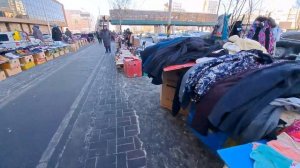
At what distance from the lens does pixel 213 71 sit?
1.68 metres

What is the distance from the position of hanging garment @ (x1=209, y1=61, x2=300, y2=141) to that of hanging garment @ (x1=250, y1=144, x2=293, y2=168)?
270mm

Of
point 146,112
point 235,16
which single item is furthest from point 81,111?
point 235,16

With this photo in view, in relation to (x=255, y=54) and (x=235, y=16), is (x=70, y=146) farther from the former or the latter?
(x=235, y=16)

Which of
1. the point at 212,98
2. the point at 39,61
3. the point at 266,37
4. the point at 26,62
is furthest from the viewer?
the point at 39,61

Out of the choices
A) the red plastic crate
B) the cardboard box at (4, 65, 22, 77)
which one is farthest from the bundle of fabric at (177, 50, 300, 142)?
the cardboard box at (4, 65, 22, 77)

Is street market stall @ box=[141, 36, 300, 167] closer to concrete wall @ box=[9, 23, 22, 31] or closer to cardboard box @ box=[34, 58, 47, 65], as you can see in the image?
cardboard box @ box=[34, 58, 47, 65]

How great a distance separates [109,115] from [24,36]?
8.89 metres

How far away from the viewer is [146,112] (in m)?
3.15

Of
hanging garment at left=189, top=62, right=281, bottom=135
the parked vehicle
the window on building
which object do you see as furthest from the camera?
the window on building

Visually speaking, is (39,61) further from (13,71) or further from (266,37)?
(266,37)

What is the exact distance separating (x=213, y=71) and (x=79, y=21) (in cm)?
7834

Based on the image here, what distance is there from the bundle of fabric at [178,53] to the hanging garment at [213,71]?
439mm

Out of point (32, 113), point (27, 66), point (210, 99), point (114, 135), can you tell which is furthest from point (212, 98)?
point (27, 66)

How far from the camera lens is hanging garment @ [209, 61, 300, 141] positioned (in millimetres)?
1195
